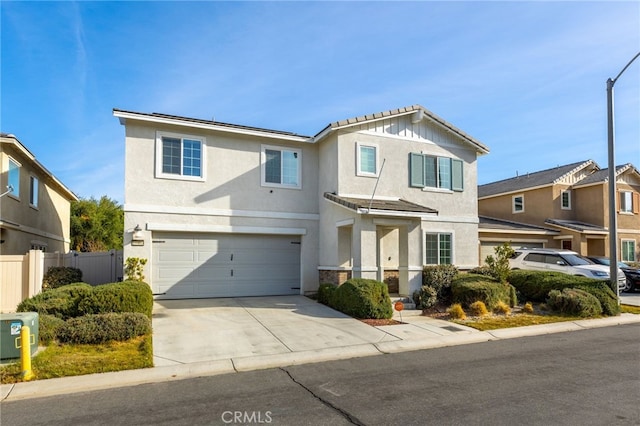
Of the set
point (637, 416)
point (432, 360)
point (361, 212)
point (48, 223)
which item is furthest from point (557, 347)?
point (48, 223)

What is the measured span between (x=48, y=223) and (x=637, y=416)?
22.2 m

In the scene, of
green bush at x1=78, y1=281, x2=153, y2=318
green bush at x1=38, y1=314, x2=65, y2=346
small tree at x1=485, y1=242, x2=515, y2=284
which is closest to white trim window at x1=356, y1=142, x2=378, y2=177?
small tree at x1=485, y1=242, x2=515, y2=284

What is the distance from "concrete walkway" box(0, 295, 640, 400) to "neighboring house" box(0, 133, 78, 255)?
6216 mm

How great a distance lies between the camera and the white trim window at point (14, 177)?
1474 cm

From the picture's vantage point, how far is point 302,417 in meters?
5.27

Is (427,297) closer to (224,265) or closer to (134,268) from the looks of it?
(224,265)

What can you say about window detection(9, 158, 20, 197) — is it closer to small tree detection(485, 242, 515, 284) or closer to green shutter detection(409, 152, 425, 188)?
green shutter detection(409, 152, 425, 188)

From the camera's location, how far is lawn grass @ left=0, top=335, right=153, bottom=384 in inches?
273

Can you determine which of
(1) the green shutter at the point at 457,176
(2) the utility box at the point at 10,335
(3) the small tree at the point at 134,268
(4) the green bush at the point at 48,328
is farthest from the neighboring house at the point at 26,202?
(1) the green shutter at the point at 457,176

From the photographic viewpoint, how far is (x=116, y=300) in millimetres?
10039

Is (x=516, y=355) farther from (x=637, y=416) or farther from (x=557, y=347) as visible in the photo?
(x=637, y=416)

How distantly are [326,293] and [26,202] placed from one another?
12.4 m

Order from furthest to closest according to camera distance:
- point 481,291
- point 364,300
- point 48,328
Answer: point 481,291 < point 364,300 < point 48,328

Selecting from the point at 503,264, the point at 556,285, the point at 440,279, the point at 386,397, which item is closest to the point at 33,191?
the point at 440,279
